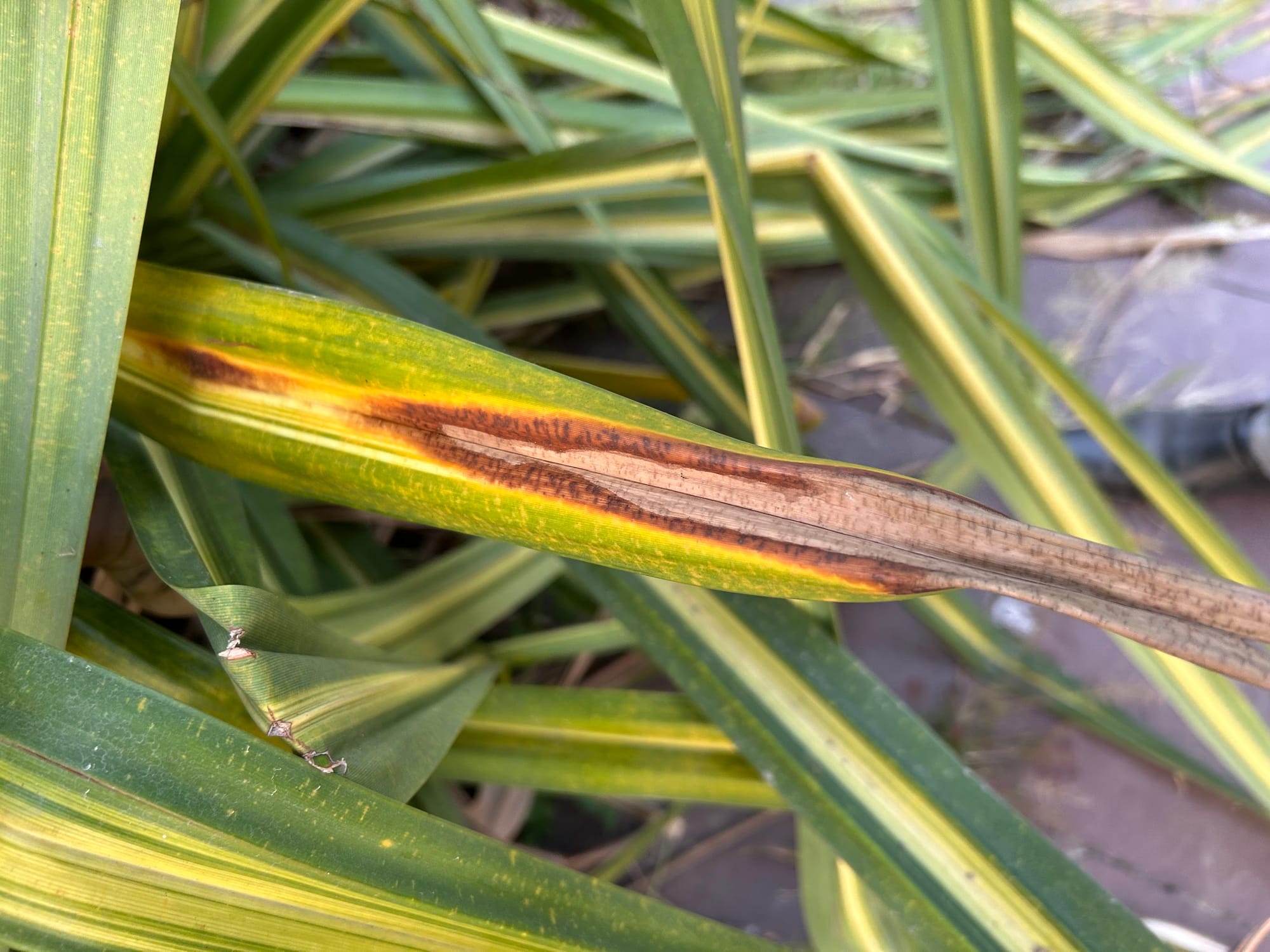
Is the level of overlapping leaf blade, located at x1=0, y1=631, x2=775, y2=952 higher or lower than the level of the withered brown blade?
lower

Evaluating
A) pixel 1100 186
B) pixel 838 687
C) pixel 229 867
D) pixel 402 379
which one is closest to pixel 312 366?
pixel 402 379

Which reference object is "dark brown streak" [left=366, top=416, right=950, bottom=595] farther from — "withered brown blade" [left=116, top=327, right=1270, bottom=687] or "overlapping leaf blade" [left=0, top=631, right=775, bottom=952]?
"overlapping leaf blade" [left=0, top=631, right=775, bottom=952]

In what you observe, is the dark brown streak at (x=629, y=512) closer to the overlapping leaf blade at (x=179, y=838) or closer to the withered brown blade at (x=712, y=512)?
the withered brown blade at (x=712, y=512)

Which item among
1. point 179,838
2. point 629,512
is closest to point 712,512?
point 629,512

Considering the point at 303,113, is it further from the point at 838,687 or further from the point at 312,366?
the point at 838,687

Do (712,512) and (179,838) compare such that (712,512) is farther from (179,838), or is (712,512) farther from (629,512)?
(179,838)

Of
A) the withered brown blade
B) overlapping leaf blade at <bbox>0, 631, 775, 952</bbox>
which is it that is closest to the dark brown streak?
the withered brown blade

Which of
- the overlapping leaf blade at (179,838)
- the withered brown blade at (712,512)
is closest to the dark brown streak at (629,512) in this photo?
the withered brown blade at (712,512)

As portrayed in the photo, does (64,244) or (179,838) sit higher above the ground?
(64,244)
